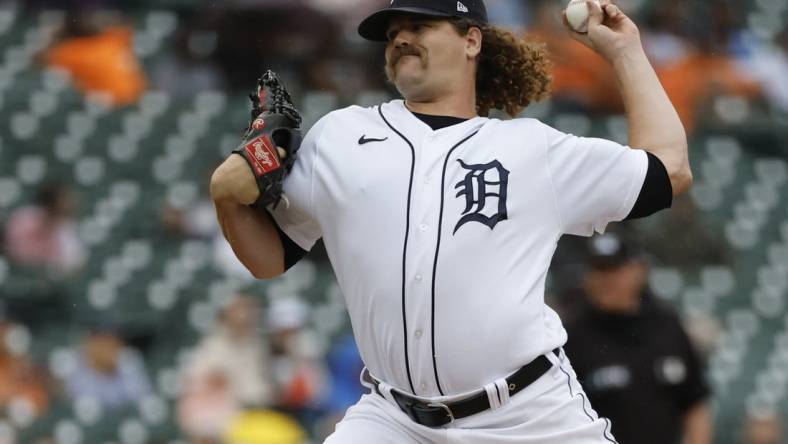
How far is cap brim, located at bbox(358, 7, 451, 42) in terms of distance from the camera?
3670 millimetres

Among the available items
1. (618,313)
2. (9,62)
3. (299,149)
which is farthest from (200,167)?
(299,149)

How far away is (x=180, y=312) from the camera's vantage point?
816cm

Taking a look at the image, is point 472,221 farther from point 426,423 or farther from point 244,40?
point 244,40

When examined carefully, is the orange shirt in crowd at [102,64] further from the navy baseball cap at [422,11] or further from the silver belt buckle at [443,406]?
the silver belt buckle at [443,406]

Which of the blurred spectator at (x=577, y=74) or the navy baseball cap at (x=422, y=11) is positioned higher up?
the navy baseball cap at (x=422, y=11)

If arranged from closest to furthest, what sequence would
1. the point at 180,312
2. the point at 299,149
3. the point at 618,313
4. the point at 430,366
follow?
the point at 430,366, the point at 299,149, the point at 618,313, the point at 180,312

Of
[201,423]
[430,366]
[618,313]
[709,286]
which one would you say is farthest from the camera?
[709,286]

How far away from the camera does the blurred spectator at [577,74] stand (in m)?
8.88

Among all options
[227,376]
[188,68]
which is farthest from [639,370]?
[188,68]

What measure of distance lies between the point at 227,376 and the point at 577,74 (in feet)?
10.1

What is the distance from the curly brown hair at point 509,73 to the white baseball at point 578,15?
0.61 ft

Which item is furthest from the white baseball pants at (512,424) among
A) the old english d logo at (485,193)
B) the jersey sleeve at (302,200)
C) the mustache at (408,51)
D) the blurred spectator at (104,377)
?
the blurred spectator at (104,377)

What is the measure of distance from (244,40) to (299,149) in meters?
5.42

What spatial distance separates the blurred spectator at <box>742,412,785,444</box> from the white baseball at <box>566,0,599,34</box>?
4104 millimetres
